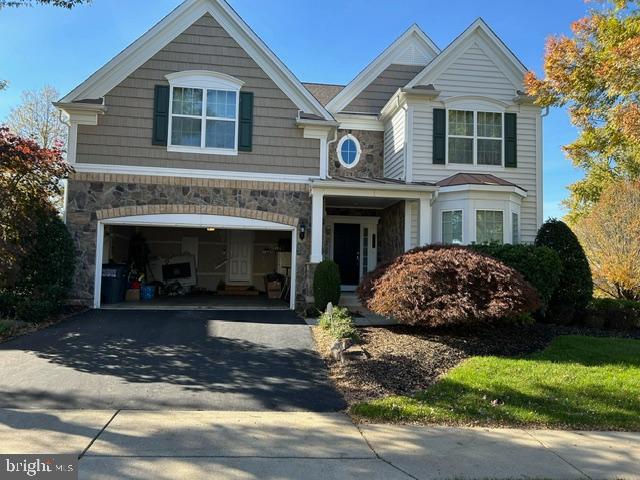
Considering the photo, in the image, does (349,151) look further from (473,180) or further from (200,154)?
(200,154)

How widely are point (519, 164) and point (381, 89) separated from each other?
16.8ft

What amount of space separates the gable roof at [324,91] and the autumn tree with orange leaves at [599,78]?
788 centimetres

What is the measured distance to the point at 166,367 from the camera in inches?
272

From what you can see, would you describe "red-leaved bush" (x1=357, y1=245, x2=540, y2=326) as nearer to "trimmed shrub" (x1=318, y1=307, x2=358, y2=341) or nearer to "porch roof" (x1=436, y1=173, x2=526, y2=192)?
"trimmed shrub" (x1=318, y1=307, x2=358, y2=341)

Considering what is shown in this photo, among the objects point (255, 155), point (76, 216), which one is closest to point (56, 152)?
point (76, 216)

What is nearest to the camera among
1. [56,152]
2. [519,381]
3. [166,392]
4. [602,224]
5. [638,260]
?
[166,392]

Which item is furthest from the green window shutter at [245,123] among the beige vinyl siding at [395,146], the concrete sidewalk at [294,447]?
the concrete sidewalk at [294,447]

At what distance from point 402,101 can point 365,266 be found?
5422mm

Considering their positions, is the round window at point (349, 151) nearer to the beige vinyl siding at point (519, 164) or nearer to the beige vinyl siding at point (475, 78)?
the beige vinyl siding at point (519, 164)

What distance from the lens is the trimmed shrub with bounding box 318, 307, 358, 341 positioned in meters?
8.23

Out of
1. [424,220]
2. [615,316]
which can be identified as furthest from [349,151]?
[615,316]

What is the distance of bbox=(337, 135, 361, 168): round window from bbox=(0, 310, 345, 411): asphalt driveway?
22.1 feet

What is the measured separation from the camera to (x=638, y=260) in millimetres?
13125

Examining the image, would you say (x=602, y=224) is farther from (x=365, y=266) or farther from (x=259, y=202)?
(x=259, y=202)
